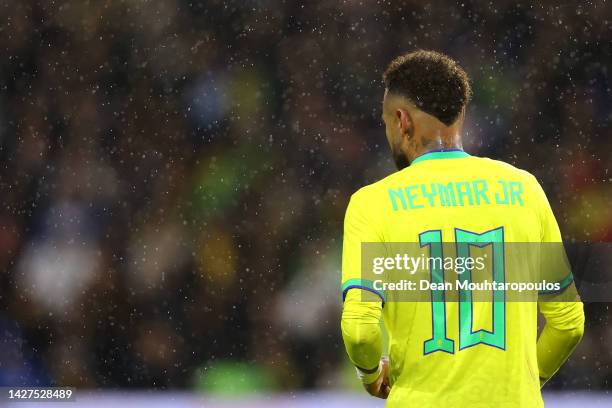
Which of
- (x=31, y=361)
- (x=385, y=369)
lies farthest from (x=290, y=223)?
(x=385, y=369)

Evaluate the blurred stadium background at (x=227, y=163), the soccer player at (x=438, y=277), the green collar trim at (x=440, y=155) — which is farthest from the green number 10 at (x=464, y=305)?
the blurred stadium background at (x=227, y=163)

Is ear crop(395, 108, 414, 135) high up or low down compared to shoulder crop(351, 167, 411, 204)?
up

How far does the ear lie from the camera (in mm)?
1378

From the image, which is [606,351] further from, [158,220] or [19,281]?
[19,281]

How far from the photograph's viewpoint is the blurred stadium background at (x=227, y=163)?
3.29 meters

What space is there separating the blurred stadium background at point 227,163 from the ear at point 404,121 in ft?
6.43

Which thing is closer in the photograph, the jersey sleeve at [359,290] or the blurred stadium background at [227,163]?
the jersey sleeve at [359,290]

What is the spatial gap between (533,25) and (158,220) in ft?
4.71

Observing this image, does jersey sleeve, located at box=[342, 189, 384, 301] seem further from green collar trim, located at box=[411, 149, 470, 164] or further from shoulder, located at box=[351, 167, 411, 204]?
green collar trim, located at box=[411, 149, 470, 164]

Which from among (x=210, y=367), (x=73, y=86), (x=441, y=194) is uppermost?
(x=73, y=86)

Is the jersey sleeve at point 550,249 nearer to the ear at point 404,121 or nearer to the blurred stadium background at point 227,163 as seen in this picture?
the ear at point 404,121

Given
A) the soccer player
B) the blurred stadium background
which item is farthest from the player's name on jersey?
the blurred stadium background

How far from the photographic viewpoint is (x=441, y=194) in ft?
4.41

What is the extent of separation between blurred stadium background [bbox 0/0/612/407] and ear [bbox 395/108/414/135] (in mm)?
1959
